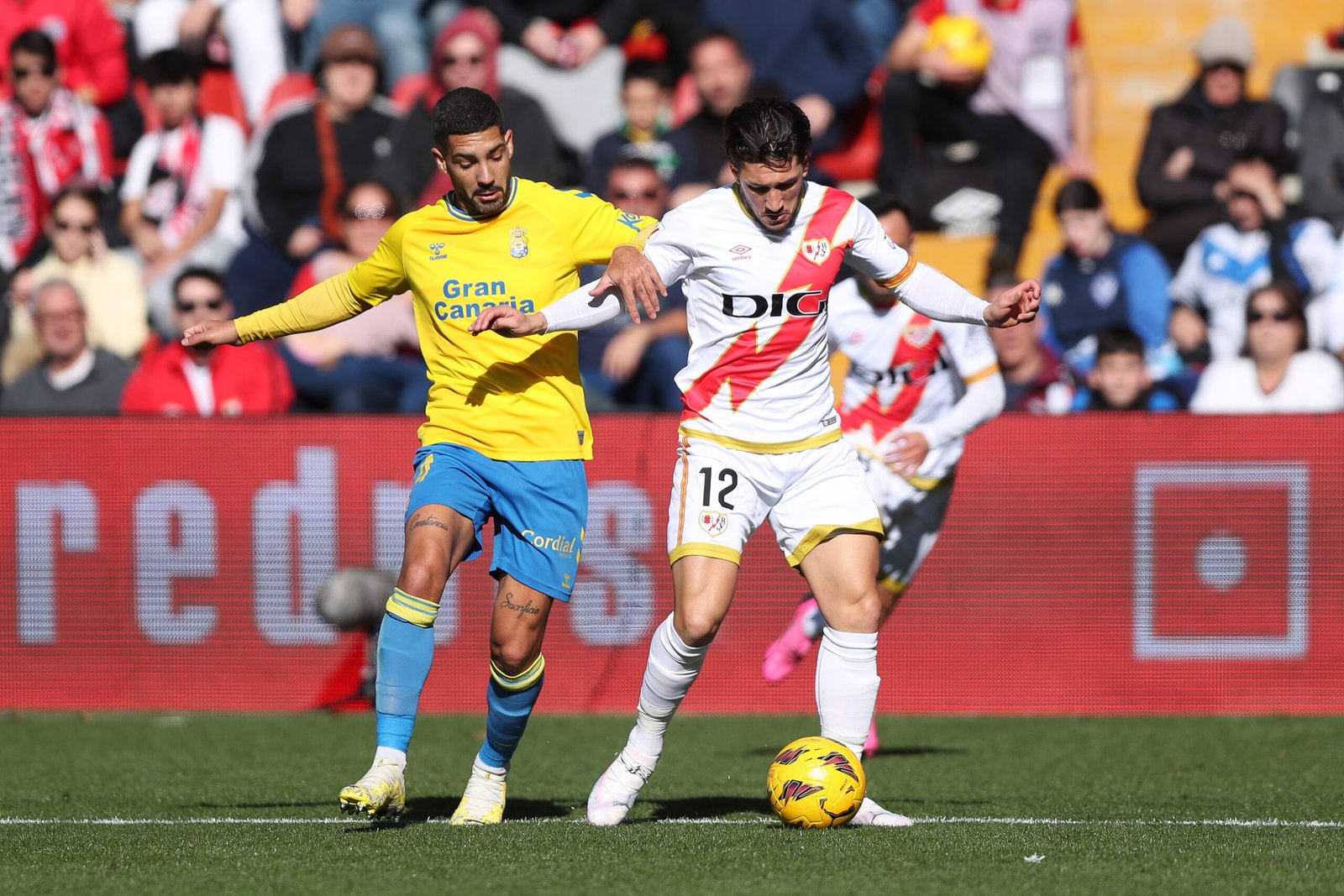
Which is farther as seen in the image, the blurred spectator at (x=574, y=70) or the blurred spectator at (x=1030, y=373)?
the blurred spectator at (x=574, y=70)

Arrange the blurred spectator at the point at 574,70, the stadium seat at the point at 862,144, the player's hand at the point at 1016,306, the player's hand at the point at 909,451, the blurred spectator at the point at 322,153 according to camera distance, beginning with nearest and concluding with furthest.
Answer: the player's hand at the point at 1016,306, the player's hand at the point at 909,451, the blurred spectator at the point at 322,153, the stadium seat at the point at 862,144, the blurred spectator at the point at 574,70

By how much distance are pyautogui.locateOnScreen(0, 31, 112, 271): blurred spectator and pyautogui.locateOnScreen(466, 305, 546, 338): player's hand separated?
866cm

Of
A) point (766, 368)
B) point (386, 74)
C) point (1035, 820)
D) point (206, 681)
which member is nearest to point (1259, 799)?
point (1035, 820)

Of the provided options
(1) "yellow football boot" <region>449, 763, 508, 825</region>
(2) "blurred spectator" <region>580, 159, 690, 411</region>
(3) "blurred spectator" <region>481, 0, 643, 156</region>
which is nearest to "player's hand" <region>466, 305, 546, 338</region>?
(1) "yellow football boot" <region>449, 763, 508, 825</region>

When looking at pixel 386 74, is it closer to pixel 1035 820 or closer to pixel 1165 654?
pixel 1165 654

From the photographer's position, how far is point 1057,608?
10156 millimetres

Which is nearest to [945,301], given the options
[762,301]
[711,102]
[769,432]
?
[762,301]

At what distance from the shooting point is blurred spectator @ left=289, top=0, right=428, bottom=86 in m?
13.8

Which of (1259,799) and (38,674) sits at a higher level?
(1259,799)

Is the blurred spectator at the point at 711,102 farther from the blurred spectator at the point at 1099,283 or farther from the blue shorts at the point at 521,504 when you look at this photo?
the blue shorts at the point at 521,504

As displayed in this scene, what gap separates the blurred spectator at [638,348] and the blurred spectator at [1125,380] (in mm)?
2522

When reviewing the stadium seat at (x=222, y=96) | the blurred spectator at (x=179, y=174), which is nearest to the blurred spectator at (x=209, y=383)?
the blurred spectator at (x=179, y=174)

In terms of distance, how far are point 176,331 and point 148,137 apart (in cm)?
194

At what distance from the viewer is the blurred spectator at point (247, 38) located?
1377 cm
